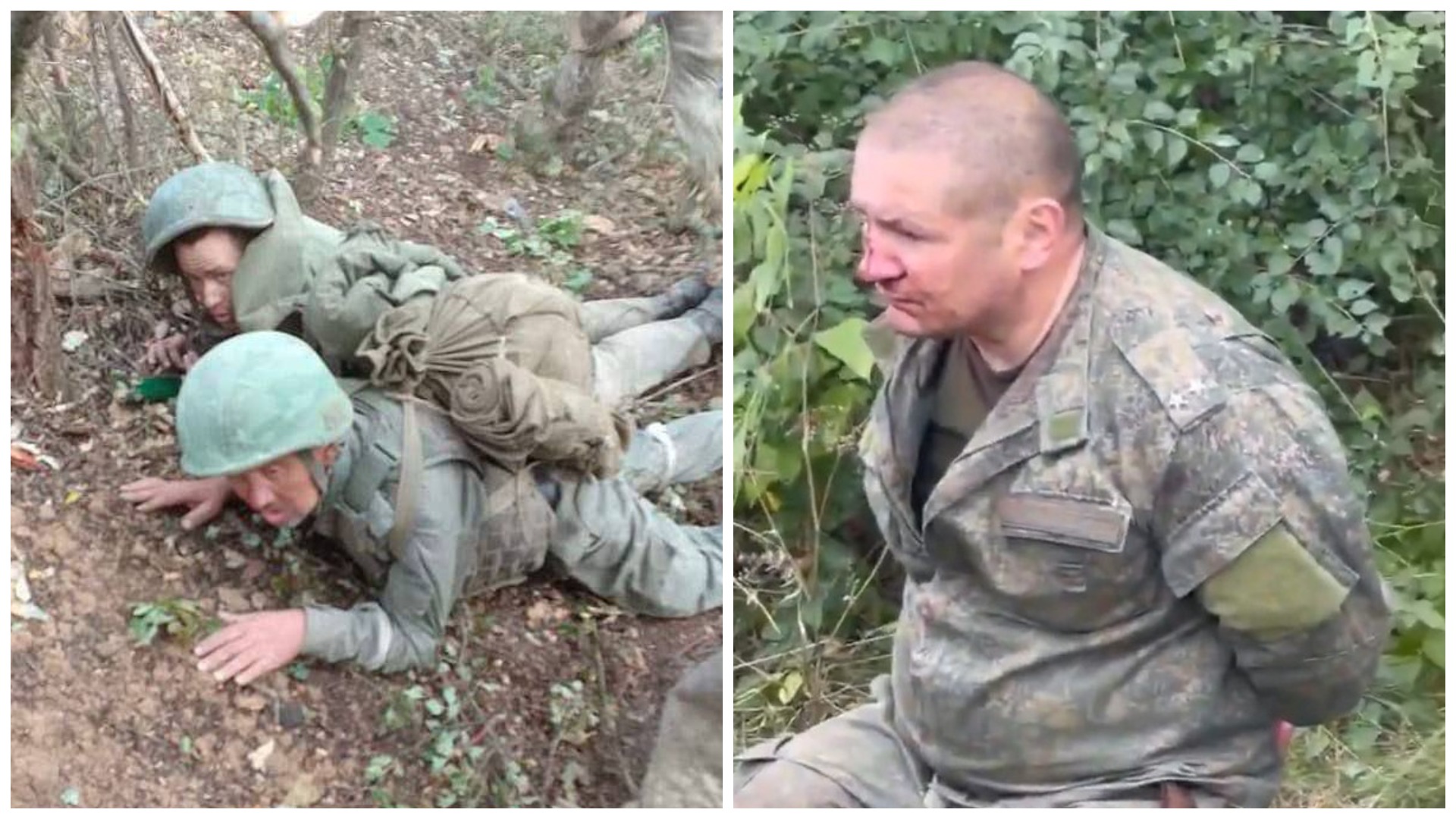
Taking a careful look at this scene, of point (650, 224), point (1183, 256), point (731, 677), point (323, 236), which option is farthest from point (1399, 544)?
point (323, 236)

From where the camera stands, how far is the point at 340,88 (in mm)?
2301

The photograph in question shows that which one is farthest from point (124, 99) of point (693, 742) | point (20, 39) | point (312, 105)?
point (693, 742)

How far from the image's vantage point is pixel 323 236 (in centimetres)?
229

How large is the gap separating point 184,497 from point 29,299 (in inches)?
13.7

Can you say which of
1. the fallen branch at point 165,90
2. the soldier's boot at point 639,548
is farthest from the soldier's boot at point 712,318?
the fallen branch at point 165,90

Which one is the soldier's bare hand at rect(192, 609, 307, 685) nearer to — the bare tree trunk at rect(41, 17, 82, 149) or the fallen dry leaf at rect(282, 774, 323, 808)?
the fallen dry leaf at rect(282, 774, 323, 808)

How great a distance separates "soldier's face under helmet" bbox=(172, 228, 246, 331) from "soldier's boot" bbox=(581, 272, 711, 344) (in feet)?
1.56

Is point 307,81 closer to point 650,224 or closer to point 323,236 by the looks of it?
point 323,236

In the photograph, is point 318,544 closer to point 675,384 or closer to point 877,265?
point 675,384

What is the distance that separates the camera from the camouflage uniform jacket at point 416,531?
7.33 feet

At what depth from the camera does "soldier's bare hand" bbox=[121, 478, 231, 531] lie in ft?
7.49

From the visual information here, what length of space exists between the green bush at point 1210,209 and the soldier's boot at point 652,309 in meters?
0.07

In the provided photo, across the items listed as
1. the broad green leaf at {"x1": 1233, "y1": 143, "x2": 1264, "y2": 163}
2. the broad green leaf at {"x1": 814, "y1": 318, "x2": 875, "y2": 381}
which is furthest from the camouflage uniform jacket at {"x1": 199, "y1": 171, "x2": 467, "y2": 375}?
the broad green leaf at {"x1": 1233, "y1": 143, "x2": 1264, "y2": 163}

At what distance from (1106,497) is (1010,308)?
0.25 metres
